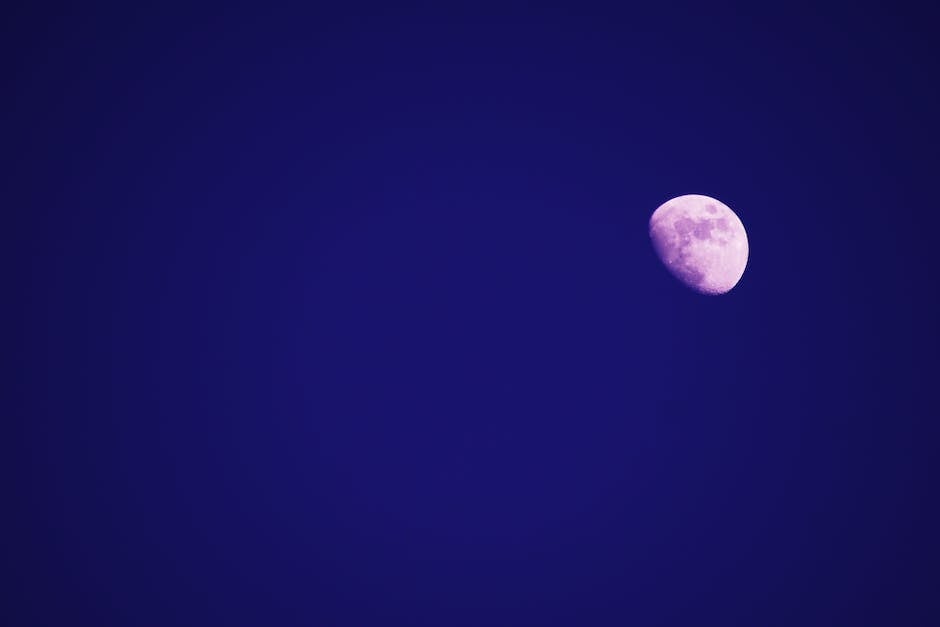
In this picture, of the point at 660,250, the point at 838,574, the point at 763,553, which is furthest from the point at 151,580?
the point at 838,574

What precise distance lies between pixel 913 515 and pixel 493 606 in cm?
1563

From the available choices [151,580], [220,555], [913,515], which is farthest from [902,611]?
[151,580]

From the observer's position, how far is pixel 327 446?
21.1 m

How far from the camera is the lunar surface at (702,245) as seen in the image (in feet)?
42.7

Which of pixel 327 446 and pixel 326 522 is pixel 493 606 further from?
pixel 327 446

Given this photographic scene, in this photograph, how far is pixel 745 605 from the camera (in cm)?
1853

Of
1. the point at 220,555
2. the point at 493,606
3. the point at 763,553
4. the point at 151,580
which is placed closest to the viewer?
the point at 151,580

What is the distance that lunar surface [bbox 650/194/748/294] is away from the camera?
13000mm

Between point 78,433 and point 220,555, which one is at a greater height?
point 78,433

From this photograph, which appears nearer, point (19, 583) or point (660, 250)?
point (19, 583)

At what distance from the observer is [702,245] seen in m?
13.1

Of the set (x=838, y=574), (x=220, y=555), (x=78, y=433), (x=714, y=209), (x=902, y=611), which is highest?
(x=714, y=209)

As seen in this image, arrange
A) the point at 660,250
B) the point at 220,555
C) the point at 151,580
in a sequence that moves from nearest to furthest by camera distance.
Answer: the point at 660,250 → the point at 151,580 → the point at 220,555

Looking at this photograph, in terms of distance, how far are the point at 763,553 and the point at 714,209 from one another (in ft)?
44.0
